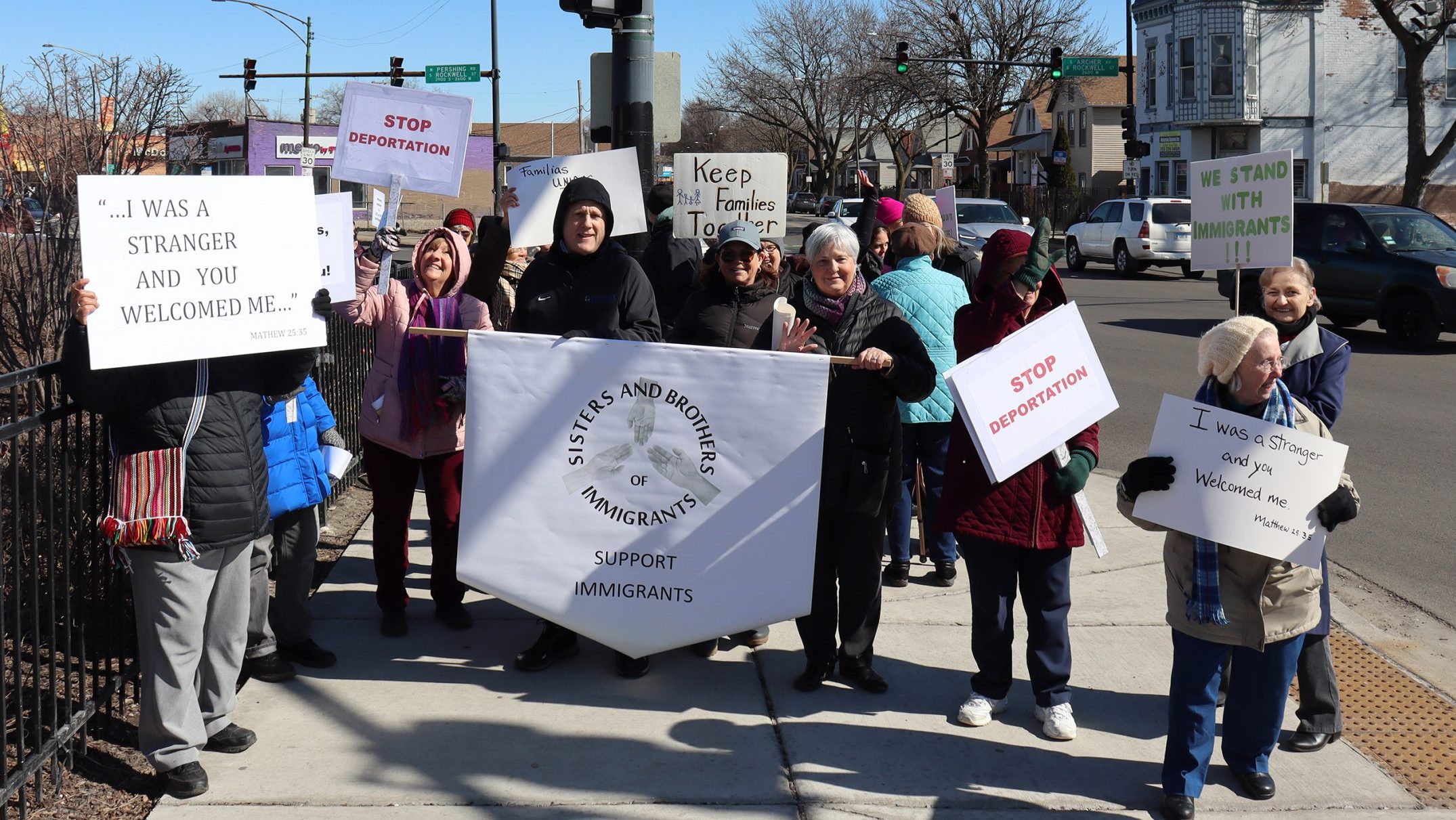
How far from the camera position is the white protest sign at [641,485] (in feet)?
15.9

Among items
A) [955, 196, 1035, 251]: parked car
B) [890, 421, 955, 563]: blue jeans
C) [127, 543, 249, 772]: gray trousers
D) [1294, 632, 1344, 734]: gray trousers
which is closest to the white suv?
[955, 196, 1035, 251]: parked car

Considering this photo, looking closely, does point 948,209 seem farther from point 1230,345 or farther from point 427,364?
point 1230,345

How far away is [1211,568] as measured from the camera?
4.02m

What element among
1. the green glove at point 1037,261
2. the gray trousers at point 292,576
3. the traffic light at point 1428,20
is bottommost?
the gray trousers at point 292,576

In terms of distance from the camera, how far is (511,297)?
8.55 meters

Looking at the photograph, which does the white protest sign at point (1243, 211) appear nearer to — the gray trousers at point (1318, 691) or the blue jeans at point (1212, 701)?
the gray trousers at point (1318, 691)

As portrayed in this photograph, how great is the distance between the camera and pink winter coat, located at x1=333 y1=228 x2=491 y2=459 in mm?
5531

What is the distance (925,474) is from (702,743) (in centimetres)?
241

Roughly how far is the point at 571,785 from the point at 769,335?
72.1 inches

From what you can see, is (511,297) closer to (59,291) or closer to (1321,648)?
(59,291)

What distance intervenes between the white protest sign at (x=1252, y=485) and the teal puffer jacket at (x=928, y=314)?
90.7 inches

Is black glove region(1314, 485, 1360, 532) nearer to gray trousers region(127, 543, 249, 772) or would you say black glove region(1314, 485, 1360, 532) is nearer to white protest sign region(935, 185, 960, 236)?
gray trousers region(127, 543, 249, 772)

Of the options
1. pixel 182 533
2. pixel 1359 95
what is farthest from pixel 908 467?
pixel 1359 95

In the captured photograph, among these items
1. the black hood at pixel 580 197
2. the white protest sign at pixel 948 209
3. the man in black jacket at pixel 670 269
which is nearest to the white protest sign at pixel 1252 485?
the black hood at pixel 580 197
